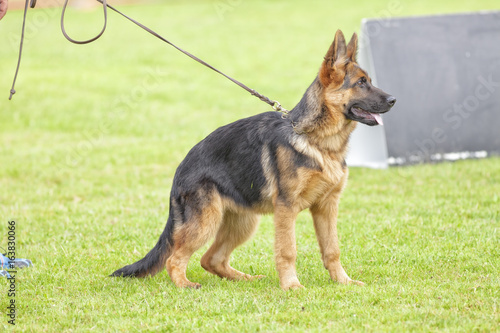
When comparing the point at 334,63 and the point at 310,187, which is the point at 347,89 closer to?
the point at 334,63

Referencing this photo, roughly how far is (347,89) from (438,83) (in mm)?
5456

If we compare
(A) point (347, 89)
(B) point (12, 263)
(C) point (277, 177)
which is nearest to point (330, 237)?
(C) point (277, 177)

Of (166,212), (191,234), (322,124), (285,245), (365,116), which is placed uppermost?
(365,116)

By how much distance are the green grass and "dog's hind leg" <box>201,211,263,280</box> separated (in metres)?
0.19

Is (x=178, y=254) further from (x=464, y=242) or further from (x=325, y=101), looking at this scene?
(x=464, y=242)

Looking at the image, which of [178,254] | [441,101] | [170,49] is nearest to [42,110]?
[170,49]

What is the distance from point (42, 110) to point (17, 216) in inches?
280

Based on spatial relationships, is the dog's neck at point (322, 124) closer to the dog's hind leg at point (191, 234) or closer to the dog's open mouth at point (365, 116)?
the dog's open mouth at point (365, 116)

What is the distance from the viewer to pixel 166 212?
8109 mm

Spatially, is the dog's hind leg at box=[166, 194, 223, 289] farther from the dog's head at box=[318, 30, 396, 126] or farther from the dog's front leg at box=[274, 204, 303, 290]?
the dog's head at box=[318, 30, 396, 126]

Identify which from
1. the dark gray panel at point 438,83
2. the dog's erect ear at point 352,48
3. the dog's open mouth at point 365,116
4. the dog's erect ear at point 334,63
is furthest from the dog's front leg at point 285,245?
the dark gray panel at point 438,83

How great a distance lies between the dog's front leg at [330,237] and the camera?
5.28 metres

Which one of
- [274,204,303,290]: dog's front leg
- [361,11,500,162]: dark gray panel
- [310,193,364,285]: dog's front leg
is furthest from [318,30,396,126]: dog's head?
[361,11,500,162]: dark gray panel

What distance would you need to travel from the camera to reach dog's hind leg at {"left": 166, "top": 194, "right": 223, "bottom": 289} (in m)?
5.27
